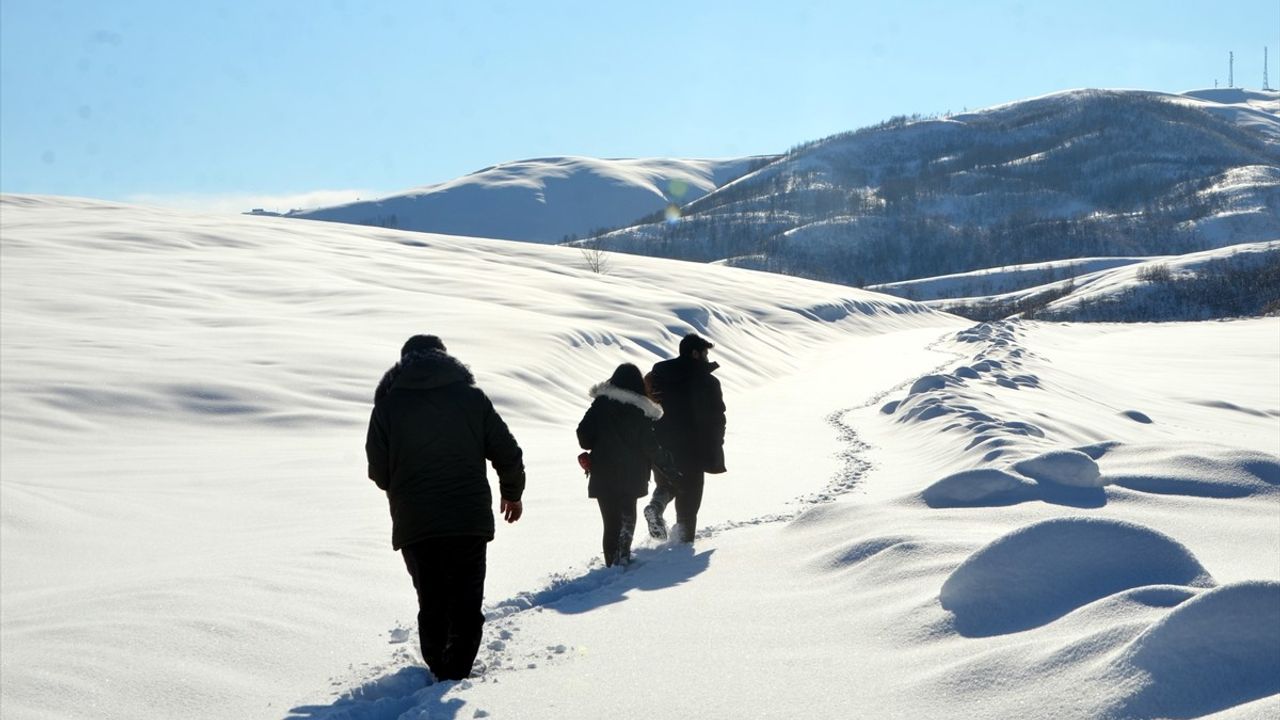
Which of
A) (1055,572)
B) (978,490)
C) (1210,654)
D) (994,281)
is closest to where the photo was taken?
(1210,654)

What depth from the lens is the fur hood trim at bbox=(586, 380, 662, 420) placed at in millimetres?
6789

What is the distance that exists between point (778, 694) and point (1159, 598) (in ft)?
5.04

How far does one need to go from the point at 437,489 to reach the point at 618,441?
2481 mm

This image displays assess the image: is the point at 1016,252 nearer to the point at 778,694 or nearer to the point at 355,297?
the point at 355,297

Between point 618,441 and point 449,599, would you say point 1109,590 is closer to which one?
point 449,599

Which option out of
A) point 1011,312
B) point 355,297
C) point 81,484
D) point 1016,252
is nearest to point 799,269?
point 1016,252

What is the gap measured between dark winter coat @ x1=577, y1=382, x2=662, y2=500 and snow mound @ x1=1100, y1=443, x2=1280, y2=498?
13.4ft

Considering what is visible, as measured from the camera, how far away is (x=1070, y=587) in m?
4.14

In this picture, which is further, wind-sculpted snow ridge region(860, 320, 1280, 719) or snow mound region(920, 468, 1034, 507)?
snow mound region(920, 468, 1034, 507)

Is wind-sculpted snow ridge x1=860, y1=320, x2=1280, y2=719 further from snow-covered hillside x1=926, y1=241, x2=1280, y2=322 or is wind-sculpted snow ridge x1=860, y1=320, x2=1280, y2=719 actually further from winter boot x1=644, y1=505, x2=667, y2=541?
snow-covered hillside x1=926, y1=241, x2=1280, y2=322

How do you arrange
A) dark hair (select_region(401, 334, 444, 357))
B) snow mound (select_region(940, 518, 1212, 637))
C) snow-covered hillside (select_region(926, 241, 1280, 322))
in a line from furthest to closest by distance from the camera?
snow-covered hillside (select_region(926, 241, 1280, 322)) → dark hair (select_region(401, 334, 444, 357)) → snow mound (select_region(940, 518, 1212, 637))

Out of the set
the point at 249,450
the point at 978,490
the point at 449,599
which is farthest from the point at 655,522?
the point at 249,450

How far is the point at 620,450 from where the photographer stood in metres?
6.75

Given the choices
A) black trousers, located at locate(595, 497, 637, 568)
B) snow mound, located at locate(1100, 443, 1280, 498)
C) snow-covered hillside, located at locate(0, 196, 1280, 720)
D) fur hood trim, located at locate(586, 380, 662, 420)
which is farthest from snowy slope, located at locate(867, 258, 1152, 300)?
black trousers, located at locate(595, 497, 637, 568)
